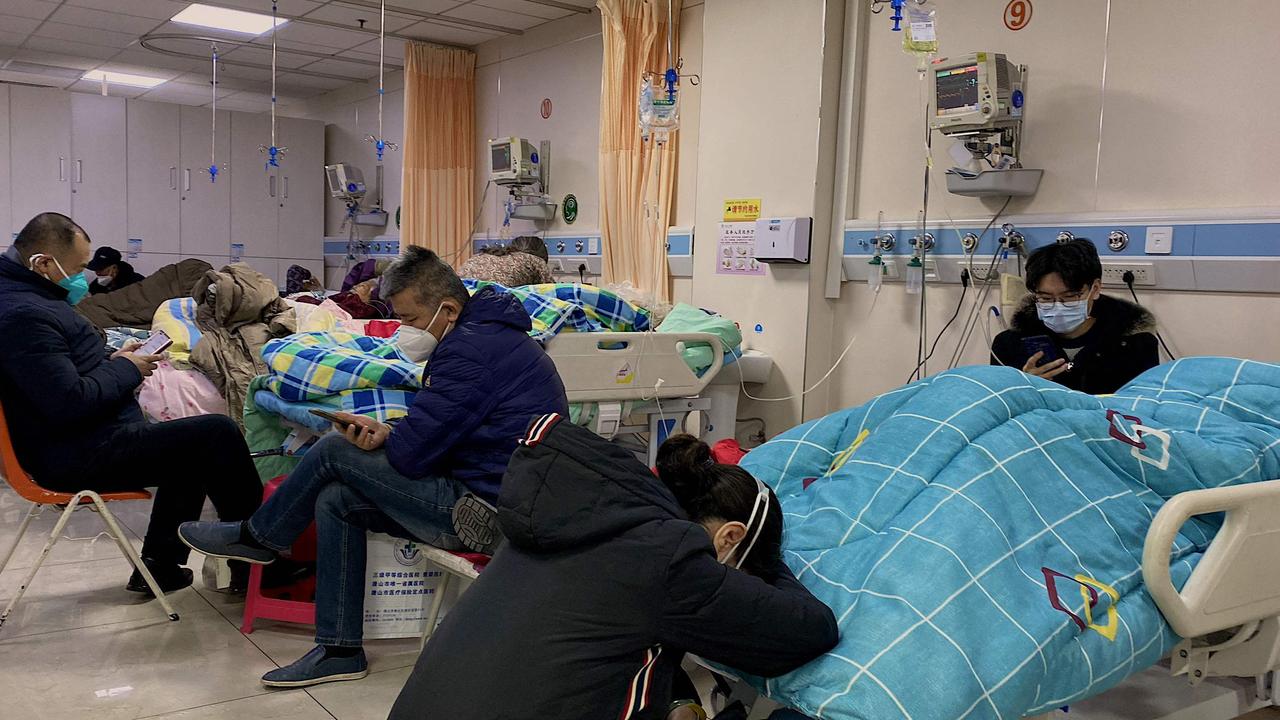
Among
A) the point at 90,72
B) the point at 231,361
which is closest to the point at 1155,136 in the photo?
the point at 231,361

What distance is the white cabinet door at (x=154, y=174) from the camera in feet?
25.9

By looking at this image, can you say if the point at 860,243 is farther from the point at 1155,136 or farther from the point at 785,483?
the point at 785,483

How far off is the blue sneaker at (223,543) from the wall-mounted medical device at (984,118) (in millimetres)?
2565

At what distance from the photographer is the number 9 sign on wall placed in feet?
11.7

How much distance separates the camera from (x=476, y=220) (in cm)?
688

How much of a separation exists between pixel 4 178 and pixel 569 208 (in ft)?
14.8

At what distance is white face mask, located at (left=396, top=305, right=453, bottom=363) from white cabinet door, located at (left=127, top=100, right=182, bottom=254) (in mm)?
6375

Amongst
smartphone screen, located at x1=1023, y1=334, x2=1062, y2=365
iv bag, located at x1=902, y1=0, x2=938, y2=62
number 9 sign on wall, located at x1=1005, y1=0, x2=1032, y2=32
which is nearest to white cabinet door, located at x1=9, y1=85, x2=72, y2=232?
iv bag, located at x1=902, y1=0, x2=938, y2=62

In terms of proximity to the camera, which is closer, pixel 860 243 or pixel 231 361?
pixel 231 361

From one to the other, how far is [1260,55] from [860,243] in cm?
155

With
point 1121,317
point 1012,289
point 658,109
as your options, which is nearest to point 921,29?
point 1012,289

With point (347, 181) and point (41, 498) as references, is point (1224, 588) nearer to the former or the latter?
point (41, 498)

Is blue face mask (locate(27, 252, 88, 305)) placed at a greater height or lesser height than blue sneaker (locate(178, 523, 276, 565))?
greater

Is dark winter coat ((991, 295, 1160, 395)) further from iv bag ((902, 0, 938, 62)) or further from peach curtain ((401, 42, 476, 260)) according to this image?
peach curtain ((401, 42, 476, 260))
